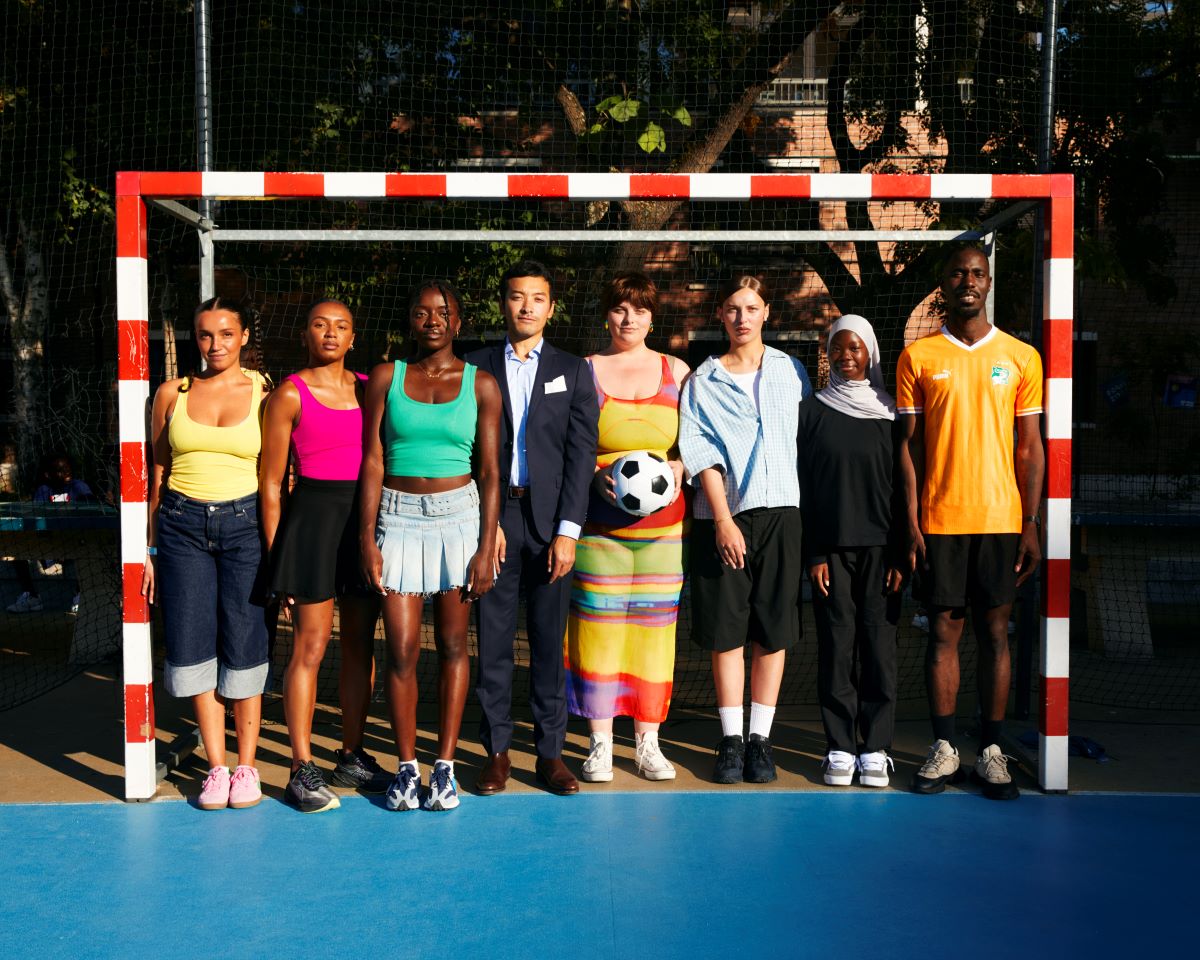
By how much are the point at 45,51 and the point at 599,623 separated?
9468mm

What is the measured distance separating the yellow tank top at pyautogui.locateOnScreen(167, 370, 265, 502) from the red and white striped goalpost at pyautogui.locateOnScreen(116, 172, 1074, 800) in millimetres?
303

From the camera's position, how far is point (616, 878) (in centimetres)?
364

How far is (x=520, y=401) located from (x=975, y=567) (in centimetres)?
185

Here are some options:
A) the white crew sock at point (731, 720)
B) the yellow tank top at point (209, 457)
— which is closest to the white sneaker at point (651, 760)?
the white crew sock at point (731, 720)

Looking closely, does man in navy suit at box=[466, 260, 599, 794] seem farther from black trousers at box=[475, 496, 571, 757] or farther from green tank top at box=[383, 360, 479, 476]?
green tank top at box=[383, 360, 479, 476]

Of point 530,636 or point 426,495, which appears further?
point 530,636

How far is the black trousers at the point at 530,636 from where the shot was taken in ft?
14.5

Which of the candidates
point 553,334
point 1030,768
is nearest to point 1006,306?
point 553,334

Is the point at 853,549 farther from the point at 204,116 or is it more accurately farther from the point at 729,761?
the point at 204,116

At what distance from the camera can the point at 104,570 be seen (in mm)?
7406

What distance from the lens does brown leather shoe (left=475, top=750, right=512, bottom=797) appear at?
14.6 ft

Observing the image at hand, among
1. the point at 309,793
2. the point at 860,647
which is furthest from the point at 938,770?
the point at 309,793

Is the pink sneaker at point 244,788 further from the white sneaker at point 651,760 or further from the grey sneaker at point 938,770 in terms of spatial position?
the grey sneaker at point 938,770

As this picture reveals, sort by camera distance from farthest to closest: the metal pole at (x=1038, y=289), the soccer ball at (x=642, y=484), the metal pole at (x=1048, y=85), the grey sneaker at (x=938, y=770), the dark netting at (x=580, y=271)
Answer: the dark netting at (x=580, y=271) → the metal pole at (x=1048, y=85) → the metal pole at (x=1038, y=289) → the grey sneaker at (x=938, y=770) → the soccer ball at (x=642, y=484)
